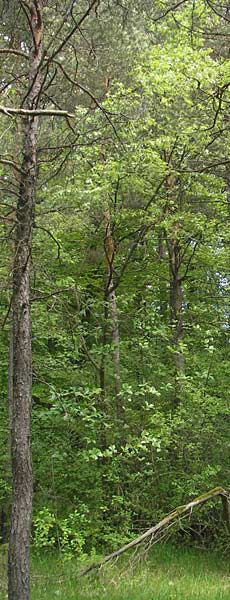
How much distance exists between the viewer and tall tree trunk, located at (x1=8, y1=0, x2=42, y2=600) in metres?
5.59

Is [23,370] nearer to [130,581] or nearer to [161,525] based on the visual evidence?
[161,525]

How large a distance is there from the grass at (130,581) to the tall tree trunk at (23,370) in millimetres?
1481

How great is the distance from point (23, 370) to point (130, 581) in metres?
3.08

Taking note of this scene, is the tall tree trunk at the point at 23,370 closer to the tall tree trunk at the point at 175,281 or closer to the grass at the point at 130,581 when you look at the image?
the grass at the point at 130,581

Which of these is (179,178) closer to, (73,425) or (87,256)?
(87,256)

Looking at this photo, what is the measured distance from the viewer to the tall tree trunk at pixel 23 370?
18.3 ft

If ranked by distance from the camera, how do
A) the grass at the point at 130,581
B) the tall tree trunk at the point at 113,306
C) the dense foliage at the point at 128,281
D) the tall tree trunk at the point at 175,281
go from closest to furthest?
the grass at the point at 130,581
the dense foliage at the point at 128,281
the tall tree trunk at the point at 113,306
the tall tree trunk at the point at 175,281

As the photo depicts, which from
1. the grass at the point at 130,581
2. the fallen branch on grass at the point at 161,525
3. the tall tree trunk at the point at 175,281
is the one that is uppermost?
the tall tree trunk at the point at 175,281

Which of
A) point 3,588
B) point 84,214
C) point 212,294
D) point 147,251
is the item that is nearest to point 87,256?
point 147,251

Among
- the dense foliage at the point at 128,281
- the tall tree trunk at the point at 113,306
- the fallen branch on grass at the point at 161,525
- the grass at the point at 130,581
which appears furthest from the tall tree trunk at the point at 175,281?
the fallen branch on grass at the point at 161,525

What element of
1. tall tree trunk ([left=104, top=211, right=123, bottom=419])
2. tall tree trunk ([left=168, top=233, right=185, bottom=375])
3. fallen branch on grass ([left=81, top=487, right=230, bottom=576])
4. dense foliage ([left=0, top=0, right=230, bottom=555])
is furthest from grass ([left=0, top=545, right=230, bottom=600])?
tall tree trunk ([left=168, top=233, right=185, bottom=375])

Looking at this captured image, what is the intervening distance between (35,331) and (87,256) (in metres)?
2.60

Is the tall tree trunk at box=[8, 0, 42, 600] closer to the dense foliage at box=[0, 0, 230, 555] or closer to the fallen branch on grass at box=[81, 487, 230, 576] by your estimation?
the fallen branch on grass at box=[81, 487, 230, 576]

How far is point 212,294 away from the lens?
13.6 meters
